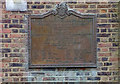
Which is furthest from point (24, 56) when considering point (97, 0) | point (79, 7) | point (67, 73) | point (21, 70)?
point (97, 0)

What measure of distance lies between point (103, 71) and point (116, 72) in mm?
259

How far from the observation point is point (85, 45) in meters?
3.76

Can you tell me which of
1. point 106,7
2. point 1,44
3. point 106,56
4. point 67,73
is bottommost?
point 67,73

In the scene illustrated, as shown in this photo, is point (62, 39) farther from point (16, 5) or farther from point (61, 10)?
point (16, 5)

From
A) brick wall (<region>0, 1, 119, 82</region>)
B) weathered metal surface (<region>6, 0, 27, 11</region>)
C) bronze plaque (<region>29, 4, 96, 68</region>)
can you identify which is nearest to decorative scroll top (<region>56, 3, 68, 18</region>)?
bronze plaque (<region>29, 4, 96, 68</region>)

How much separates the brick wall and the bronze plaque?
0.12m

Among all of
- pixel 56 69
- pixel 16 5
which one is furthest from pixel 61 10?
pixel 56 69

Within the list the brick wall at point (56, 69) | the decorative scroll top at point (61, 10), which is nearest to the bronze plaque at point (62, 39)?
the decorative scroll top at point (61, 10)

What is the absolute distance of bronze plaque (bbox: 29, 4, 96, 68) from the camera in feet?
12.3

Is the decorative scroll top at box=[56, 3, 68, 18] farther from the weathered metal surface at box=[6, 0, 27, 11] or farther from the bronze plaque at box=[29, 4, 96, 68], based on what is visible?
the weathered metal surface at box=[6, 0, 27, 11]

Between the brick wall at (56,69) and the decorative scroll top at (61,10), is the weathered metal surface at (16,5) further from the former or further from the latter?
the decorative scroll top at (61,10)

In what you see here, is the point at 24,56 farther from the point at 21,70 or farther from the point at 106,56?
the point at 106,56

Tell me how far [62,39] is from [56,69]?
59 cm

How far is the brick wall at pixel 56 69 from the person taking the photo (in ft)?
12.4
